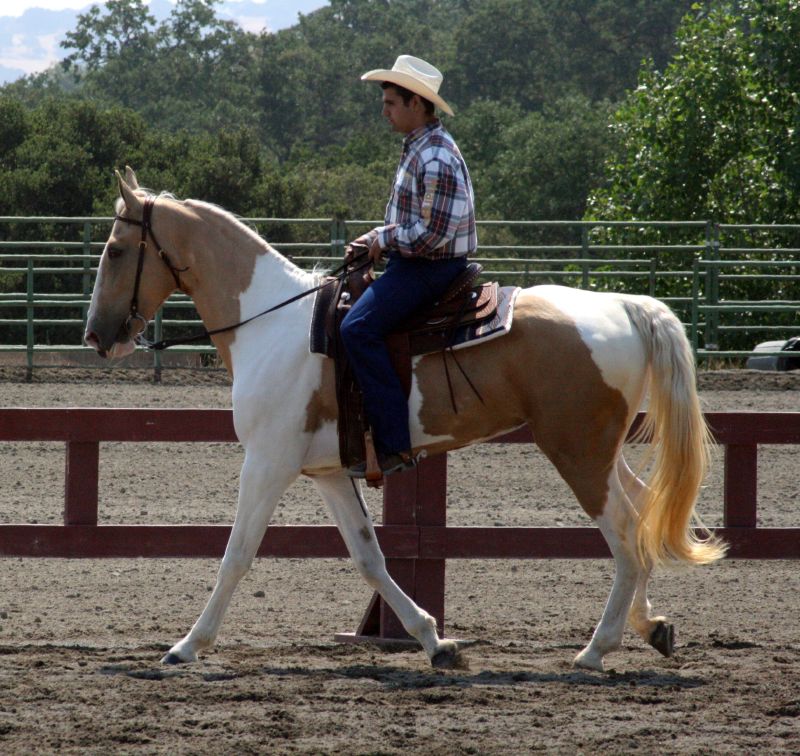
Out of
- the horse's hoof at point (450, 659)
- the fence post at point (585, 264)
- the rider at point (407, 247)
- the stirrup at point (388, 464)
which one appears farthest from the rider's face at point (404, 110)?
the fence post at point (585, 264)

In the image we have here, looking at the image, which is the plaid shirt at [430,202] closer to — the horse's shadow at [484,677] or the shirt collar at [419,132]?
the shirt collar at [419,132]

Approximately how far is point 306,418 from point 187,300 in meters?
10.9

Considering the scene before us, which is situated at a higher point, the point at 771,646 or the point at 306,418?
the point at 306,418

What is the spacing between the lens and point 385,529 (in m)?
5.62

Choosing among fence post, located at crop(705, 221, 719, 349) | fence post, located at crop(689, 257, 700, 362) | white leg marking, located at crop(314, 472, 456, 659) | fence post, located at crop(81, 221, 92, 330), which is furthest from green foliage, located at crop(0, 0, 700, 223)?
white leg marking, located at crop(314, 472, 456, 659)

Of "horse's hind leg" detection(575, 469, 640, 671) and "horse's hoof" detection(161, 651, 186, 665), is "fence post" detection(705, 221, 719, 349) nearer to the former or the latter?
"horse's hind leg" detection(575, 469, 640, 671)

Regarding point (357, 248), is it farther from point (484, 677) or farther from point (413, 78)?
point (484, 677)

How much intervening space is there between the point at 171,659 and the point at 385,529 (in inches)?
45.5

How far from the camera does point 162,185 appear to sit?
21.9m

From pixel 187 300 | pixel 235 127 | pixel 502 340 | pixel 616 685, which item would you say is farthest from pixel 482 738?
pixel 235 127

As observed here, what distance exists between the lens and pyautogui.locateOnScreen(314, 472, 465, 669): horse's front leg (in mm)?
4969

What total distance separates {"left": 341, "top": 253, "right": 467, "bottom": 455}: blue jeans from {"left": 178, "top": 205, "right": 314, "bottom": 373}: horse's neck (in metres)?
0.45

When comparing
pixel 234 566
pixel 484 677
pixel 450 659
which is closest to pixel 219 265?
pixel 234 566

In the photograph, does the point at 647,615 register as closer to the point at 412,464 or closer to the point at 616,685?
the point at 616,685
